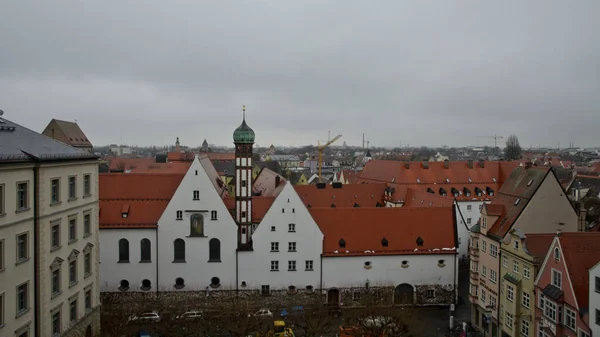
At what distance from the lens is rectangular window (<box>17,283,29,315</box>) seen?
27.2m

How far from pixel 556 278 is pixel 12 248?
98.9ft

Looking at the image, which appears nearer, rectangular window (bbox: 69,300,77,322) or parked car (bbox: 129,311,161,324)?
rectangular window (bbox: 69,300,77,322)

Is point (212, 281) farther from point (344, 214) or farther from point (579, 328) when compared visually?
point (579, 328)

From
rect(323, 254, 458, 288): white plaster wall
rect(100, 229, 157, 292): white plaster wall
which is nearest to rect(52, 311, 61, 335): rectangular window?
rect(100, 229, 157, 292): white plaster wall

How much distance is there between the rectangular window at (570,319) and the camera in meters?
28.8

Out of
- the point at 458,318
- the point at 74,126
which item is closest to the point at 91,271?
the point at 458,318

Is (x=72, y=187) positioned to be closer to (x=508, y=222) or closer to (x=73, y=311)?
(x=73, y=311)

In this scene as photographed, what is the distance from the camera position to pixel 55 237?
3070 centimetres

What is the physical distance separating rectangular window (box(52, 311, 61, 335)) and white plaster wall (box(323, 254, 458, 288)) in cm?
2217

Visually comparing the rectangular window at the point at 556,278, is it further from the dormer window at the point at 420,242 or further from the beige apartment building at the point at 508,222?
the dormer window at the point at 420,242

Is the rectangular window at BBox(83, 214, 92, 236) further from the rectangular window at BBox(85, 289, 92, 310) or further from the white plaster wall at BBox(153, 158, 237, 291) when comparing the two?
the white plaster wall at BBox(153, 158, 237, 291)

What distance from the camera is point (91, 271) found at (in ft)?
116

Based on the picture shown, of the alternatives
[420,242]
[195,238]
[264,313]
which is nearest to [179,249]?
[195,238]

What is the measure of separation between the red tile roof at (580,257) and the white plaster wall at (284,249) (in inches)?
824
